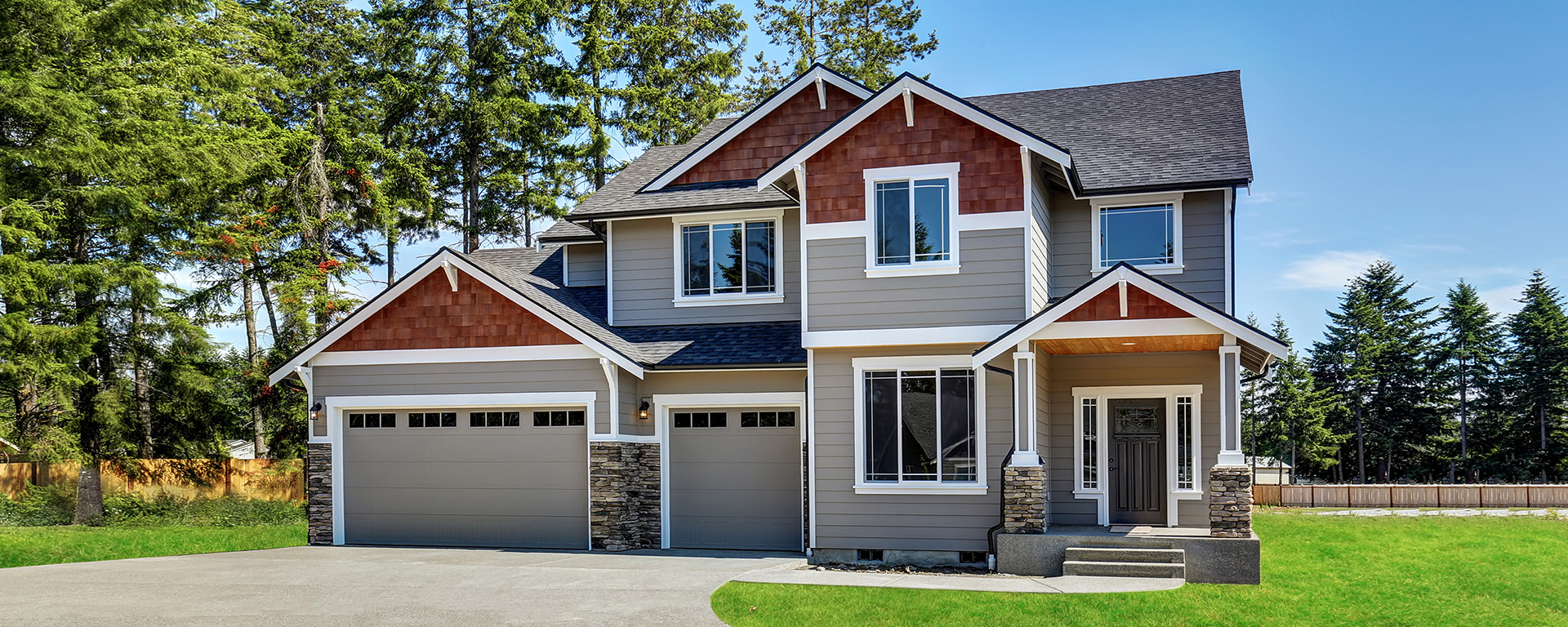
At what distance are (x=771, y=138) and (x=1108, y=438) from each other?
6838 millimetres

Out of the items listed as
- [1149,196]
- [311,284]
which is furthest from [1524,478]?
[311,284]

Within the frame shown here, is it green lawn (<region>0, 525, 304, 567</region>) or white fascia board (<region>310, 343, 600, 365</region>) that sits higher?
white fascia board (<region>310, 343, 600, 365</region>)

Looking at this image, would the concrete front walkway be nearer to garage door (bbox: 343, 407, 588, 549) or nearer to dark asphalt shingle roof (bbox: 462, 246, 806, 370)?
dark asphalt shingle roof (bbox: 462, 246, 806, 370)

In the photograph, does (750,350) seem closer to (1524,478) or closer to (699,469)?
(699,469)

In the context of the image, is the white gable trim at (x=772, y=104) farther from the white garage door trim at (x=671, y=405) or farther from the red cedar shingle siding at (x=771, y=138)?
the white garage door trim at (x=671, y=405)

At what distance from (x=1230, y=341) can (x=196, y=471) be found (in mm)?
20706

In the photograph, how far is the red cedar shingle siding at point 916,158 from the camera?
47.0 feet

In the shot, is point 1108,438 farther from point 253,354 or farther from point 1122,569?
point 253,354

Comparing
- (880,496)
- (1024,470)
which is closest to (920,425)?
(880,496)

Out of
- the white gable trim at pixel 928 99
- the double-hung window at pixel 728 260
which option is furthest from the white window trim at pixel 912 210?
the double-hung window at pixel 728 260

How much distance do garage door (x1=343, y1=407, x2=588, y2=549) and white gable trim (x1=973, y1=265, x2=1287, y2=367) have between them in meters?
6.34

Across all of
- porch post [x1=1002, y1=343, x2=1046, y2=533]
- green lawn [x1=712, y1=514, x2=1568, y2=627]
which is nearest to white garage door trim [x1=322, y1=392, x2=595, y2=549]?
green lawn [x1=712, y1=514, x2=1568, y2=627]

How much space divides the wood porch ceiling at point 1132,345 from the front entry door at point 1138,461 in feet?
3.12

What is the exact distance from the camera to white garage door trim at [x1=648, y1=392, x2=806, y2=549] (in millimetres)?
16125
